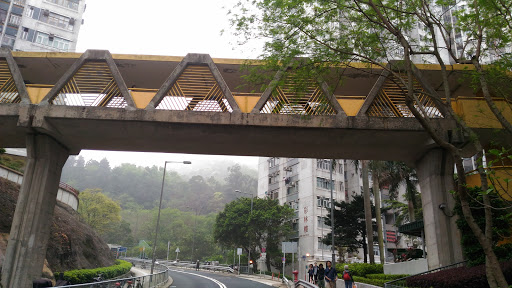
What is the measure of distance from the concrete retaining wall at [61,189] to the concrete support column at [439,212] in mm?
25299

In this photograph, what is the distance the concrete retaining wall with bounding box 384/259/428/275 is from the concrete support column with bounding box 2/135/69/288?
17.7 m

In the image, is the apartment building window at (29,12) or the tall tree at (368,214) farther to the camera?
the apartment building window at (29,12)

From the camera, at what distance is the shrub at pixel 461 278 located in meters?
11.2

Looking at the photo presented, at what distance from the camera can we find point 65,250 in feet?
80.6

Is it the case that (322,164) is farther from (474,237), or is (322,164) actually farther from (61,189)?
(474,237)

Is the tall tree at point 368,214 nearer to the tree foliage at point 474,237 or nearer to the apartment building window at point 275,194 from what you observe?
the tree foliage at point 474,237

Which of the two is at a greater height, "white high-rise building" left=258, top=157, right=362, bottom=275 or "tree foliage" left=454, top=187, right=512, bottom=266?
"white high-rise building" left=258, top=157, right=362, bottom=275

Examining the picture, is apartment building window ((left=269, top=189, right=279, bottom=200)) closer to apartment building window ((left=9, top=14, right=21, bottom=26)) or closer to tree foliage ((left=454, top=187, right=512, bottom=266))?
apartment building window ((left=9, top=14, right=21, bottom=26))

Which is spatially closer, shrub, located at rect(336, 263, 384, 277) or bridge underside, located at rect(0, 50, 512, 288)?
bridge underside, located at rect(0, 50, 512, 288)

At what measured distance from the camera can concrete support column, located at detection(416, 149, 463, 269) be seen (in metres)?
15.0

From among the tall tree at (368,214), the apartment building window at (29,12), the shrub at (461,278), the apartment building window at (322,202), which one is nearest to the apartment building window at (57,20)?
the apartment building window at (29,12)

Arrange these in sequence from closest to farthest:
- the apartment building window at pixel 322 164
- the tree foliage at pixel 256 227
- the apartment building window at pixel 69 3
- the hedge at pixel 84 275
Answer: the hedge at pixel 84 275
the tree foliage at pixel 256 227
the apartment building window at pixel 69 3
the apartment building window at pixel 322 164

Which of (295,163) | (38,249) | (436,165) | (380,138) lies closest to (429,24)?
(380,138)

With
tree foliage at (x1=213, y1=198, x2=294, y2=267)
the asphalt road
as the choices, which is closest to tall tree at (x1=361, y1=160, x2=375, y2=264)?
the asphalt road
